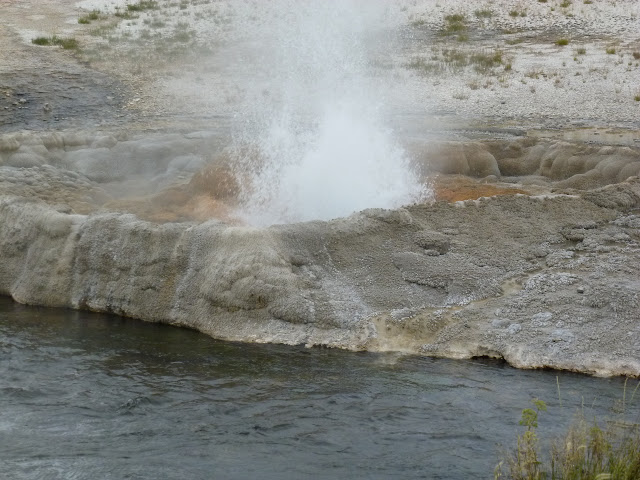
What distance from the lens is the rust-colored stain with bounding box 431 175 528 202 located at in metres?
7.41

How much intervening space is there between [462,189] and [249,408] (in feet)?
12.8

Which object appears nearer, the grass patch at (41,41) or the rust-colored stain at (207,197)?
the rust-colored stain at (207,197)

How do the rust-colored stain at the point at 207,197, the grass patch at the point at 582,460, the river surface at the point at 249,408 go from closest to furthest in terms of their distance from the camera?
the grass patch at the point at 582,460 < the river surface at the point at 249,408 < the rust-colored stain at the point at 207,197

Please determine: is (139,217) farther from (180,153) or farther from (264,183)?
(180,153)

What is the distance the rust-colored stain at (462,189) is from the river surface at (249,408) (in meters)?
2.57

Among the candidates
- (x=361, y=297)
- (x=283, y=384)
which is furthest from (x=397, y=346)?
(x=283, y=384)

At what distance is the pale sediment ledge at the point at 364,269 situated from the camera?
534cm

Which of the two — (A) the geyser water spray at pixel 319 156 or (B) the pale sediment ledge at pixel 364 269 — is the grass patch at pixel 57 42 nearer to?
(A) the geyser water spray at pixel 319 156

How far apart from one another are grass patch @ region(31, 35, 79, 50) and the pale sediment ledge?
30.1 ft

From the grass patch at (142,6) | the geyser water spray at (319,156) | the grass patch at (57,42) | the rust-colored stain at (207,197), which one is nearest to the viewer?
the rust-colored stain at (207,197)

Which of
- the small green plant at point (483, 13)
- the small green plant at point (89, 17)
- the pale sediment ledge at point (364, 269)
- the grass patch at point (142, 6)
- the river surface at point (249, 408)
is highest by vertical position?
the small green plant at point (483, 13)

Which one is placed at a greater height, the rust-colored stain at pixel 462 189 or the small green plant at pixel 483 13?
the small green plant at pixel 483 13

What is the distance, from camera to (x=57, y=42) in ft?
52.5

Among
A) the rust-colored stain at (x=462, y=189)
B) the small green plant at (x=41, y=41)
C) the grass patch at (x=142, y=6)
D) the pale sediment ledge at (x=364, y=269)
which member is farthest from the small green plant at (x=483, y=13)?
the pale sediment ledge at (x=364, y=269)
